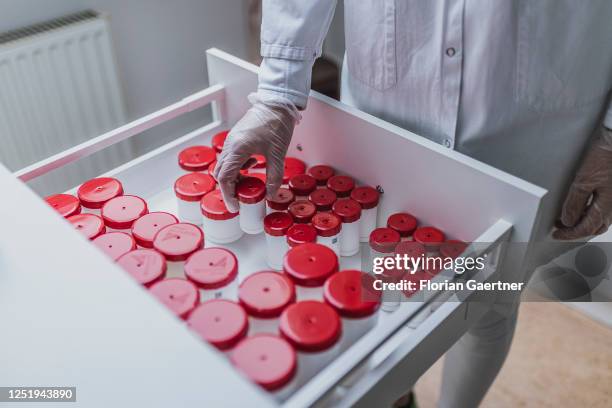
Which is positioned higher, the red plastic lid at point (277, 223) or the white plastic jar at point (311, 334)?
the white plastic jar at point (311, 334)

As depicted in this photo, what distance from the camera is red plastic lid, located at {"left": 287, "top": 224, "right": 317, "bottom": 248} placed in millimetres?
945

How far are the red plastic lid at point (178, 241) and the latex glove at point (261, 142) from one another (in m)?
0.10

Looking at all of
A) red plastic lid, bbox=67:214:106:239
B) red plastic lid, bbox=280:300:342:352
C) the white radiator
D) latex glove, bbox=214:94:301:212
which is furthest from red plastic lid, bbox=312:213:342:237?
the white radiator

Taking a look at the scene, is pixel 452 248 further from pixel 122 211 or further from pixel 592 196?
pixel 122 211

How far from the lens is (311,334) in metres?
0.71

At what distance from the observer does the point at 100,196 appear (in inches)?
40.8

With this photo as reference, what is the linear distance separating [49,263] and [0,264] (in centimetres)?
7

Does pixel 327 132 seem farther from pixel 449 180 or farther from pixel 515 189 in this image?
pixel 515 189

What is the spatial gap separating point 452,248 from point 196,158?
485mm

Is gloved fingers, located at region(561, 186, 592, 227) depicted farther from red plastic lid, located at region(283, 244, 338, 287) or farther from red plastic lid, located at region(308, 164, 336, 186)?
red plastic lid, located at region(283, 244, 338, 287)

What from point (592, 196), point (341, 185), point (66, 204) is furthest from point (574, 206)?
point (66, 204)

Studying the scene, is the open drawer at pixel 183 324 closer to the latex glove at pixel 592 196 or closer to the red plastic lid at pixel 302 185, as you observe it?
the red plastic lid at pixel 302 185

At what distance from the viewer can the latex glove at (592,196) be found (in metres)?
1.07

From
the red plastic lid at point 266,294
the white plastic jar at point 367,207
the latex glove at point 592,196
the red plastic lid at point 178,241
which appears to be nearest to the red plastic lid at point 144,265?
the red plastic lid at point 178,241
